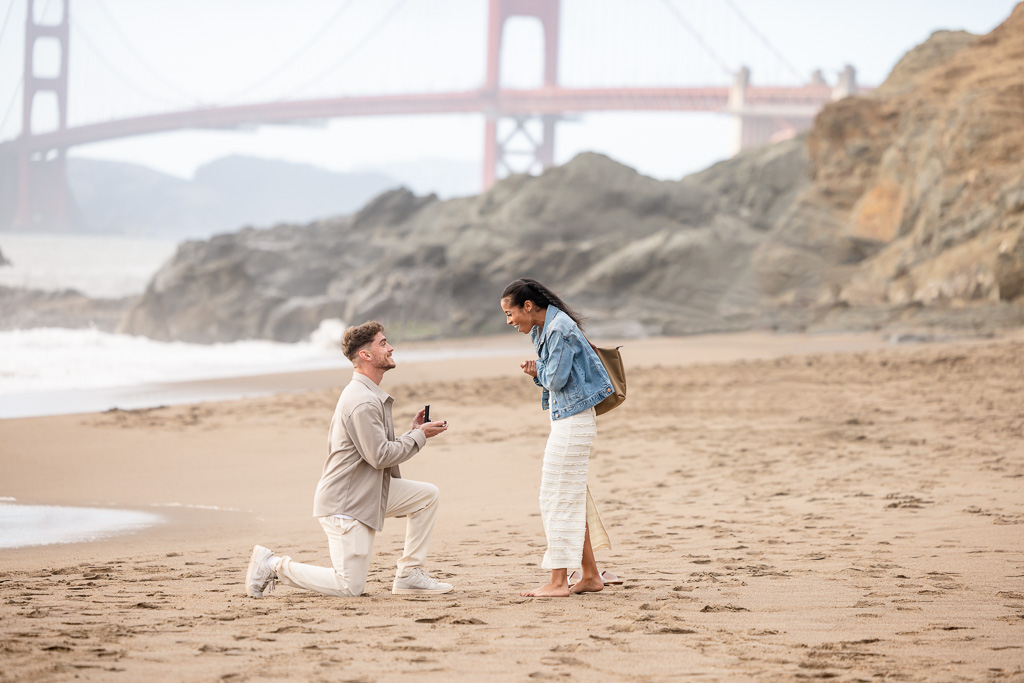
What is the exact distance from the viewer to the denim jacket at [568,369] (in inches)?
141

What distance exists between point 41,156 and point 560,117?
22988 mm

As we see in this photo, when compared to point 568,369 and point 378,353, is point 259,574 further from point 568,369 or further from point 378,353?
point 568,369

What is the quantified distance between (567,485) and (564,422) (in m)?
0.23

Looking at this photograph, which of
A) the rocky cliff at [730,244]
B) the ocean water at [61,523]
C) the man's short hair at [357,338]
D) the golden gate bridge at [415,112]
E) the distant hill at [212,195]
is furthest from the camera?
the distant hill at [212,195]

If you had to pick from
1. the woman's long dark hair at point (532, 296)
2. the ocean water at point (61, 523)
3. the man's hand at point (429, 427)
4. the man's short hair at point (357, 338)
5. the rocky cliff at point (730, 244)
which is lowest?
the ocean water at point (61, 523)

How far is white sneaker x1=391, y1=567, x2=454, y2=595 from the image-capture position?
3658 millimetres

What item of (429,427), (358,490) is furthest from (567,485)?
(358,490)

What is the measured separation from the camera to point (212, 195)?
4016 inches

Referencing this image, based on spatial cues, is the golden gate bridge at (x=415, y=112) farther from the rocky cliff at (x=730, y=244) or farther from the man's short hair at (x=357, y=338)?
the man's short hair at (x=357, y=338)

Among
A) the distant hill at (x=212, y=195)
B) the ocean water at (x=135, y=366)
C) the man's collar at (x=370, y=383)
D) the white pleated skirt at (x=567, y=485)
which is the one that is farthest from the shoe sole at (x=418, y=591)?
the distant hill at (x=212, y=195)

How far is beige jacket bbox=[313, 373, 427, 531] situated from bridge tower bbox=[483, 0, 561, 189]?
36.6m

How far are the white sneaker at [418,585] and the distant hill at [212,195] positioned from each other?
79.6m

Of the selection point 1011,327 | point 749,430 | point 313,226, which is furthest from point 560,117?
point 749,430

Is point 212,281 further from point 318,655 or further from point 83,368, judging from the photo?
point 318,655
